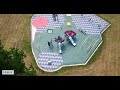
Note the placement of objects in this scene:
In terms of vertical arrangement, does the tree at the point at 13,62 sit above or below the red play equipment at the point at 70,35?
below

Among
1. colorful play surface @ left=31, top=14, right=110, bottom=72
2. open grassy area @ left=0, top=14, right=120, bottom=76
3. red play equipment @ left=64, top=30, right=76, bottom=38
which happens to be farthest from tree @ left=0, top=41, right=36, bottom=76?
red play equipment @ left=64, top=30, right=76, bottom=38

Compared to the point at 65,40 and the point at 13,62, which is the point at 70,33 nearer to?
the point at 65,40

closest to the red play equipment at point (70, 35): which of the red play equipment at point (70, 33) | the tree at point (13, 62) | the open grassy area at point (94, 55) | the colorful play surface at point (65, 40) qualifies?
→ the red play equipment at point (70, 33)

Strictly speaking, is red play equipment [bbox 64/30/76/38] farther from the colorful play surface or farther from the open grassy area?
the open grassy area

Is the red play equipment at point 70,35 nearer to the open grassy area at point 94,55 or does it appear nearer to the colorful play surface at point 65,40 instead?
the colorful play surface at point 65,40

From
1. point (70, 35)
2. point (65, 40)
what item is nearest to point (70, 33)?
point (70, 35)
